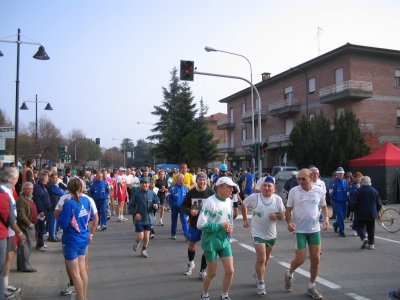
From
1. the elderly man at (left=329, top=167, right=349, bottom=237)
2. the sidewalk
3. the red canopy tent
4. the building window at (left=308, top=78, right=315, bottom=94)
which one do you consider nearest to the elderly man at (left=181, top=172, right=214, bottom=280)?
the sidewalk

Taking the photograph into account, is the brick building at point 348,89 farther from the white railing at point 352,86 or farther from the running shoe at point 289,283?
the running shoe at point 289,283

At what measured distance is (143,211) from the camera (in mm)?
8664

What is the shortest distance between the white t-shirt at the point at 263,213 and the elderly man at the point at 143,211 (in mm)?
3235

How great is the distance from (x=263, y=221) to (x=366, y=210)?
4623mm

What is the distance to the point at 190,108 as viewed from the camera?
1788 inches

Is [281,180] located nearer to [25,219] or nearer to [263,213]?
[263,213]

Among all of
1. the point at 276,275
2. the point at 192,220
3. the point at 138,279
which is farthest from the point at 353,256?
the point at 138,279

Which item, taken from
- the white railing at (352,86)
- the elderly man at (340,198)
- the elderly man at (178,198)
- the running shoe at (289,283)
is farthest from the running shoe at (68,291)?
the white railing at (352,86)

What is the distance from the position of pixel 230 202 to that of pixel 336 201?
6.73 meters

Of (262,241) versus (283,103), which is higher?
(283,103)

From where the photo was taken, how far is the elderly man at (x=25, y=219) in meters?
6.53

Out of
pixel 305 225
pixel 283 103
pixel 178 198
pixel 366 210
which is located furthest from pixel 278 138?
pixel 305 225

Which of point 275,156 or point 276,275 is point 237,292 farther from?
point 275,156

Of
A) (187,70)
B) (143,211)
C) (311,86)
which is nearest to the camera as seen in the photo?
(143,211)
